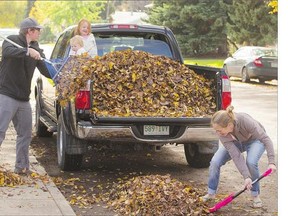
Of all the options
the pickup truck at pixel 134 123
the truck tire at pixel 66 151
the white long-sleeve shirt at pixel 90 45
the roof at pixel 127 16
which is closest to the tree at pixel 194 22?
the roof at pixel 127 16

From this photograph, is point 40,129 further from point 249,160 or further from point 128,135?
point 249,160

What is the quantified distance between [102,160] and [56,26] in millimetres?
60537

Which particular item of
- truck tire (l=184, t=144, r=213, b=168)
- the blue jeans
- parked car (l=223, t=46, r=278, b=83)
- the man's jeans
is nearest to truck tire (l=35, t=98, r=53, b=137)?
truck tire (l=184, t=144, r=213, b=168)

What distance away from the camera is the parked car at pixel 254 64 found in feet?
83.4

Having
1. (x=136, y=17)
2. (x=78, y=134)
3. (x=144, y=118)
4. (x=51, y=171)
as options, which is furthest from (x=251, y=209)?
(x=136, y=17)

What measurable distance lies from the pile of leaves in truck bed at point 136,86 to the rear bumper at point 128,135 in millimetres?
221

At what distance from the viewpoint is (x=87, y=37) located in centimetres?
922

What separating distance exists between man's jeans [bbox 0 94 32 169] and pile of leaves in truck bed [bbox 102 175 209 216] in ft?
4.60

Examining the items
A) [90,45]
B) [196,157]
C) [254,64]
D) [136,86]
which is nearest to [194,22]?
[254,64]

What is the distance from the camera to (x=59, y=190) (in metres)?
7.52

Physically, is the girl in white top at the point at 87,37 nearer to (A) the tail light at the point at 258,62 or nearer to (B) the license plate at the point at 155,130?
(B) the license plate at the point at 155,130

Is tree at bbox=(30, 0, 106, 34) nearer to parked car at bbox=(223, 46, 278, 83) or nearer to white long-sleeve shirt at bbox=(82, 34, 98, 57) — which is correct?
parked car at bbox=(223, 46, 278, 83)

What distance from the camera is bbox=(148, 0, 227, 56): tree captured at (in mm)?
38844

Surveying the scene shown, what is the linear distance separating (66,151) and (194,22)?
32.2 metres
